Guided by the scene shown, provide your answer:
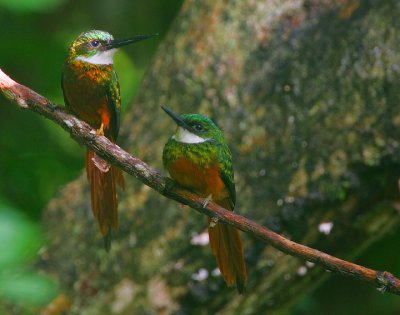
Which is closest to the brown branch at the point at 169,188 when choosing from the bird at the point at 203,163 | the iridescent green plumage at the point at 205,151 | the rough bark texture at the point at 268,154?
the bird at the point at 203,163

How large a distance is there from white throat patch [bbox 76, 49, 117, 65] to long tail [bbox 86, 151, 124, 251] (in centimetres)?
24

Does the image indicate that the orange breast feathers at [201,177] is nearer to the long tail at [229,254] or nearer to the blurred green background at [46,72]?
the long tail at [229,254]

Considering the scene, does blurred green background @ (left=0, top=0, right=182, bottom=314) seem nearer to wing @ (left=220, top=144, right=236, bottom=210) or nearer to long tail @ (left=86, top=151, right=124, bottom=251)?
wing @ (left=220, top=144, right=236, bottom=210)

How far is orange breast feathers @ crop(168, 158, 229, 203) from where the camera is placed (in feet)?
6.99

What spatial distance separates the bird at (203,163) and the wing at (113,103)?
188 mm

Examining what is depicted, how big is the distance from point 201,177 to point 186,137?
0.16 metres

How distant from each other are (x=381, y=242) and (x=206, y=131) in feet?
6.44

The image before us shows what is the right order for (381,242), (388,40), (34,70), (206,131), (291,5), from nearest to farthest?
(206,131) < (388,40) < (291,5) < (381,242) < (34,70)

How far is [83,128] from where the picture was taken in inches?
69.3

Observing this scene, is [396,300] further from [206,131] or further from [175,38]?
[206,131]

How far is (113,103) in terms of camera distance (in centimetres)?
189

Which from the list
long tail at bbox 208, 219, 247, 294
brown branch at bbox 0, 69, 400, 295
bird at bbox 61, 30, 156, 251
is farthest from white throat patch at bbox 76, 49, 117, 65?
long tail at bbox 208, 219, 247, 294

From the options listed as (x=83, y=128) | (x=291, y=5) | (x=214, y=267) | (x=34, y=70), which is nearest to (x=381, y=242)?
(x=214, y=267)

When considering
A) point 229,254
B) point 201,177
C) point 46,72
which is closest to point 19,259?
point 229,254
